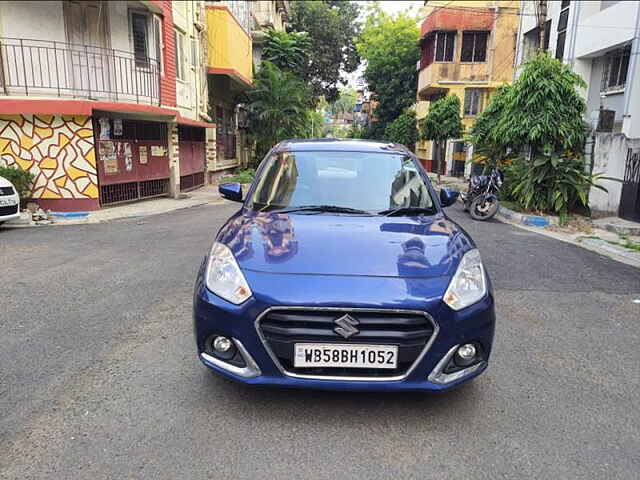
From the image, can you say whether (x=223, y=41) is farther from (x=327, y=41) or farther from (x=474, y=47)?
(x=327, y=41)

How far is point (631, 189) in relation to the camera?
34.6 feet

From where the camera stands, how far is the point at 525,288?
229 inches

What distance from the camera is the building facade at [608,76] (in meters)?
10.9

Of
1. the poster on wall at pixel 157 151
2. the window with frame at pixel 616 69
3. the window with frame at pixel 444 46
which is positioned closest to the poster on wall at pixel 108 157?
the poster on wall at pixel 157 151

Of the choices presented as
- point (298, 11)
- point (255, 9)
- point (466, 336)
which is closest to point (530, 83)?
point (466, 336)

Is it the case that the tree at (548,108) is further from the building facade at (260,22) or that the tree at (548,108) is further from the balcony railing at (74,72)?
the building facade at (260,22)

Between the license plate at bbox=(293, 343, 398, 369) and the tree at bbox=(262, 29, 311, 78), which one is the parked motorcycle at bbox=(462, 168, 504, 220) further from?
the tree at bbox=(262, 29, 311, 78)

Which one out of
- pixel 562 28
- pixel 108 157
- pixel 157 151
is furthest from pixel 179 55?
pixel 562 28

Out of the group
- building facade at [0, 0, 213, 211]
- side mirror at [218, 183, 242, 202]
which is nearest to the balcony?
building facade at [0, 0, 213, 211]

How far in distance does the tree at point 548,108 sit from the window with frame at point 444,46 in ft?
54.8

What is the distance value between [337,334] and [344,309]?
146mm

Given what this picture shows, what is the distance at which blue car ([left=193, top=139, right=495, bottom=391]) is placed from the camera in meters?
2.69

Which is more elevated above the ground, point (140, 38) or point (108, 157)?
point (140, 38)

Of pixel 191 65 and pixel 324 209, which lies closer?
pixel 324 209
